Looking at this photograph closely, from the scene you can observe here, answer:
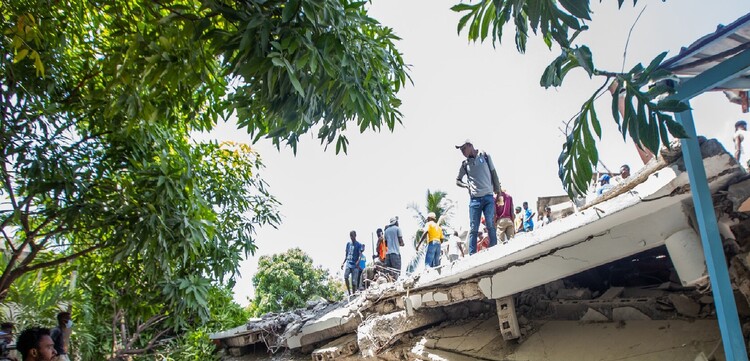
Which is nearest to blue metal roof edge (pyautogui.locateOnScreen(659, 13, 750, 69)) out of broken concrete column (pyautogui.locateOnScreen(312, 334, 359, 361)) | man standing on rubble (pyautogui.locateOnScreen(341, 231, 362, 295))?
broken concrete column (pyautogui.locateOnScreen(312, 334, 359, 361))

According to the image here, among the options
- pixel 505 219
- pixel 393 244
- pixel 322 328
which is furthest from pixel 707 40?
pixel 393 244

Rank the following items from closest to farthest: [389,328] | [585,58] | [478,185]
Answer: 1. [585,58]
2. [389,328]
3. [478,185]

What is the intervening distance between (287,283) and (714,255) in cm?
1576

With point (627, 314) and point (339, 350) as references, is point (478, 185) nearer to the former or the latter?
point (627, 314)

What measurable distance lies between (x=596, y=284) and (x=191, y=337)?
6400 millimetres

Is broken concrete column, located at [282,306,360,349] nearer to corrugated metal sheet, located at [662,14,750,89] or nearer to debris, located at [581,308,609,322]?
debris, located at [581,308,609,322]

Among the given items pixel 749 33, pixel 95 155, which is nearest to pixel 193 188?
pixel 95 155

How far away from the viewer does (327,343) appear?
16.4 ft

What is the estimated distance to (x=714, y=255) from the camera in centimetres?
183

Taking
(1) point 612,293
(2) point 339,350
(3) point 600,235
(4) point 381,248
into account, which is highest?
(4) point 381,248

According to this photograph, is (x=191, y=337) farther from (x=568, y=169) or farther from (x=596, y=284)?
(x=568, y=169)

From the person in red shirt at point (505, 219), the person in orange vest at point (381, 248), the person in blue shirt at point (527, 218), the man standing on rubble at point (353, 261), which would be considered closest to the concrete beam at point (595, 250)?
the person in red shirt at point (505, 219)

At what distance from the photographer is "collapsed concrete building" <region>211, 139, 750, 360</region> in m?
2.18

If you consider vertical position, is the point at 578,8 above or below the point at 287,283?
above
